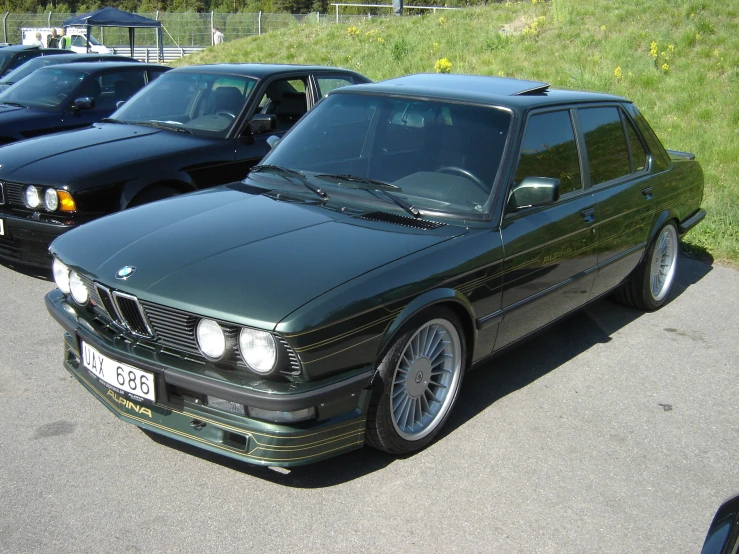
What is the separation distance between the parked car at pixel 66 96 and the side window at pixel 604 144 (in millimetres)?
5626

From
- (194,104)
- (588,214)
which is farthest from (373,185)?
(194,104)

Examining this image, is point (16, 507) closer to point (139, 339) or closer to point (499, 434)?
point (139, 339)

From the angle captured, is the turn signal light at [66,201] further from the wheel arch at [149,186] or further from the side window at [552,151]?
the side window at [552,151]

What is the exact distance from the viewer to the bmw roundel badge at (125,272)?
339cm

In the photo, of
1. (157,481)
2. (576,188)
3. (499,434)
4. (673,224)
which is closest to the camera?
(157,481)

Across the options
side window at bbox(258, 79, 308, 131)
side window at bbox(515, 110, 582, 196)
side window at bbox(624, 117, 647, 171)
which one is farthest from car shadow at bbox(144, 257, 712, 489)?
side window at bbox(258, 79, 308, 131)

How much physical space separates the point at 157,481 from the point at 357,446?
88 centimetres

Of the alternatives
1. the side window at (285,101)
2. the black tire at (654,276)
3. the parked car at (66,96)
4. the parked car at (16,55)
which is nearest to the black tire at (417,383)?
the black tire at (654,276)

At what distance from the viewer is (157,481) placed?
3.37m

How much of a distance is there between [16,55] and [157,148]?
31.1 ft

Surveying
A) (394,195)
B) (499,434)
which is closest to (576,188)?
(394,195)

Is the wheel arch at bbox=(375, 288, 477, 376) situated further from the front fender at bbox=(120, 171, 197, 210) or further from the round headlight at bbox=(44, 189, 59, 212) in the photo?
the round headlight at bbox=(44, 189, 59, 212)

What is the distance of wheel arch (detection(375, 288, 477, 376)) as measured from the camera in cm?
335

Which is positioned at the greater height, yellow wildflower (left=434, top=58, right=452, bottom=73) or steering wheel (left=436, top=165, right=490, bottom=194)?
yellow wildflower (left=434, top=58, right=452, bottom=73)
